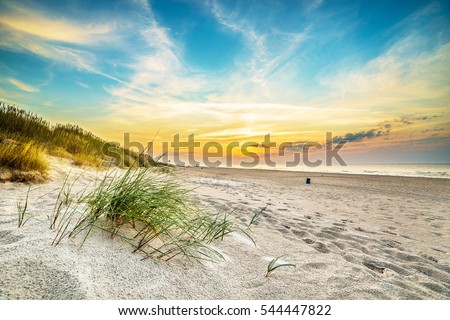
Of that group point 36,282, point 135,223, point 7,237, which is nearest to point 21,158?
point 7,237

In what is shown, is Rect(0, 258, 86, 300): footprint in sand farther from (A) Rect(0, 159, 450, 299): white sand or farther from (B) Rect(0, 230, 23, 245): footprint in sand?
(B) Rect(0, 230, 23, 245): footprint in sand

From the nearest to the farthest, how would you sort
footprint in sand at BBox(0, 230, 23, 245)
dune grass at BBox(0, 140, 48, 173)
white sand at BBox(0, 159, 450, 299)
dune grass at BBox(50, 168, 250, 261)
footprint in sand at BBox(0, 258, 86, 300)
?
footprint in sand at BBox(0, 258, 86, 300)
white sand at BBox(0, 159, 450, 299)
footprint in sand at BBox(0, 230, 23, 245)
dune grass at BBox(50, 168, 250, 261)
dune grass at BBox(0, 140, 48, 173)

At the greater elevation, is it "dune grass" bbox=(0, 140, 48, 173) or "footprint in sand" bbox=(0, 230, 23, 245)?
"dune grass" bbox=(0, 140, 48, 173)

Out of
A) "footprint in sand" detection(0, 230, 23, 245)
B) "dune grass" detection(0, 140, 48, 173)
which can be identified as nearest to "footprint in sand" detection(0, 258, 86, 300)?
"footprint in sand" detection(0, 230, 23, 245)

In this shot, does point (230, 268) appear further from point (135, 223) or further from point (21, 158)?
point (21, 158)

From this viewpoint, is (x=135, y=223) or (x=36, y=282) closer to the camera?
(x=36, y=282)

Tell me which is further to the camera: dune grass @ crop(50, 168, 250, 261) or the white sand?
dune grass @ crop(50, 168, 250, 261)

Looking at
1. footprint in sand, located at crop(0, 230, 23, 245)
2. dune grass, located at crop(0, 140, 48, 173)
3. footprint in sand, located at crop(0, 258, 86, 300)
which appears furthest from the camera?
dune grass, located at crop(0, 140, 48, 173)

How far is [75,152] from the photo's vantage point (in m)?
7.41

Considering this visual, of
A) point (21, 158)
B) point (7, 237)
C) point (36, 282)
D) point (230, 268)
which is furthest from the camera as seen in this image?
point (21, 158)

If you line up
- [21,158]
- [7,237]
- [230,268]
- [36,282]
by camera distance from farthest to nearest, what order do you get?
[21,158]
[230,268]
[7,237]
[36,282]

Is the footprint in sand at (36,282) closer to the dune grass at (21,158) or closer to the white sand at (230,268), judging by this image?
the white sand at (230,268)
